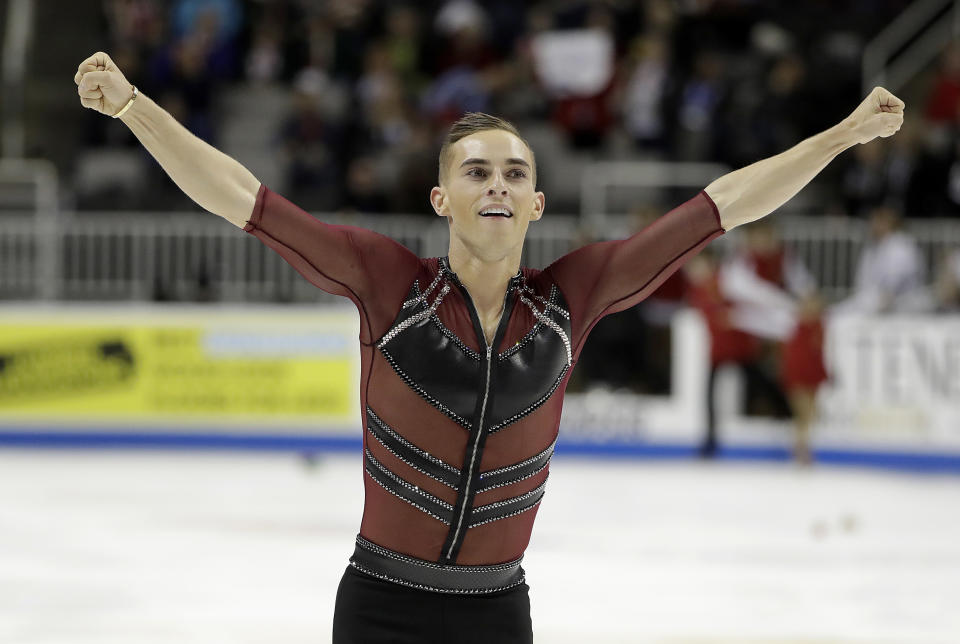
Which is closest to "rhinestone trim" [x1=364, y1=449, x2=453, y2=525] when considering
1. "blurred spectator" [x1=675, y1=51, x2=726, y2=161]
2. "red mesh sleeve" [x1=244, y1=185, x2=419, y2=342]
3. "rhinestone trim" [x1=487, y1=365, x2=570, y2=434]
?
"rhinestone trim" [x1=487, y1=365, x2=570, y2=434]

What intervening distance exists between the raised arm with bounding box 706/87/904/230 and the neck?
0.54m

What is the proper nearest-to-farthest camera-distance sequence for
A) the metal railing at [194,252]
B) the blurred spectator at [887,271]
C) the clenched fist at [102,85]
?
the clenched fist at [102,85] < the blurred spectator at [887,271] < the metal railing at [194,252]

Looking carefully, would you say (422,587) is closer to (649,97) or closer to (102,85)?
(102,85)

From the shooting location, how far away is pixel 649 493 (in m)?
11.2

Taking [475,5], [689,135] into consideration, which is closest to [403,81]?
A: [475,5]

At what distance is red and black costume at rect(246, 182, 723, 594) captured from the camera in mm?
3162

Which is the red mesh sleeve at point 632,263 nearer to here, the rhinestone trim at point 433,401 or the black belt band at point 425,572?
the rhinestone trim at point 433,401

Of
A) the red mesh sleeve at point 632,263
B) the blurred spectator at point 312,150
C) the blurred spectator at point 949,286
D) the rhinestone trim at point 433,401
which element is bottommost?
the rhinestone trim at point 433,401

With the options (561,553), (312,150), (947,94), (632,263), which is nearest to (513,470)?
(632,263)

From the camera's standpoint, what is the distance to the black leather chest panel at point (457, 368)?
10.4ft

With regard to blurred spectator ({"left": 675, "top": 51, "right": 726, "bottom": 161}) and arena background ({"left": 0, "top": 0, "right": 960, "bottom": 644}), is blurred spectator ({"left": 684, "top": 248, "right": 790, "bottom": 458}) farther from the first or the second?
blurred spectator ({"left": 675, "top": 51, "right": 726, "bottom": 161})

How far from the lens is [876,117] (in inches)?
129

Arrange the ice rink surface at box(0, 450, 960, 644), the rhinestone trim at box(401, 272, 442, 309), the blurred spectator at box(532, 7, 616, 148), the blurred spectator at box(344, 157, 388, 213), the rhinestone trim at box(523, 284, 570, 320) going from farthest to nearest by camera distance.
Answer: the blurred spectator at box(532, 7, 616, 148) → the blurred spectator at box(344, 157, 388, 213) → the ice rink surface at box(0, 450, 960, 644) → the rhinestone trim at box(523, 284, 570, 320) → the rhinestone trim at box(401, 272, 442, 309)

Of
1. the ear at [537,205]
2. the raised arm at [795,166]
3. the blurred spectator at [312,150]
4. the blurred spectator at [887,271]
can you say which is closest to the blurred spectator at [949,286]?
the blurred spectator at [887,271]
